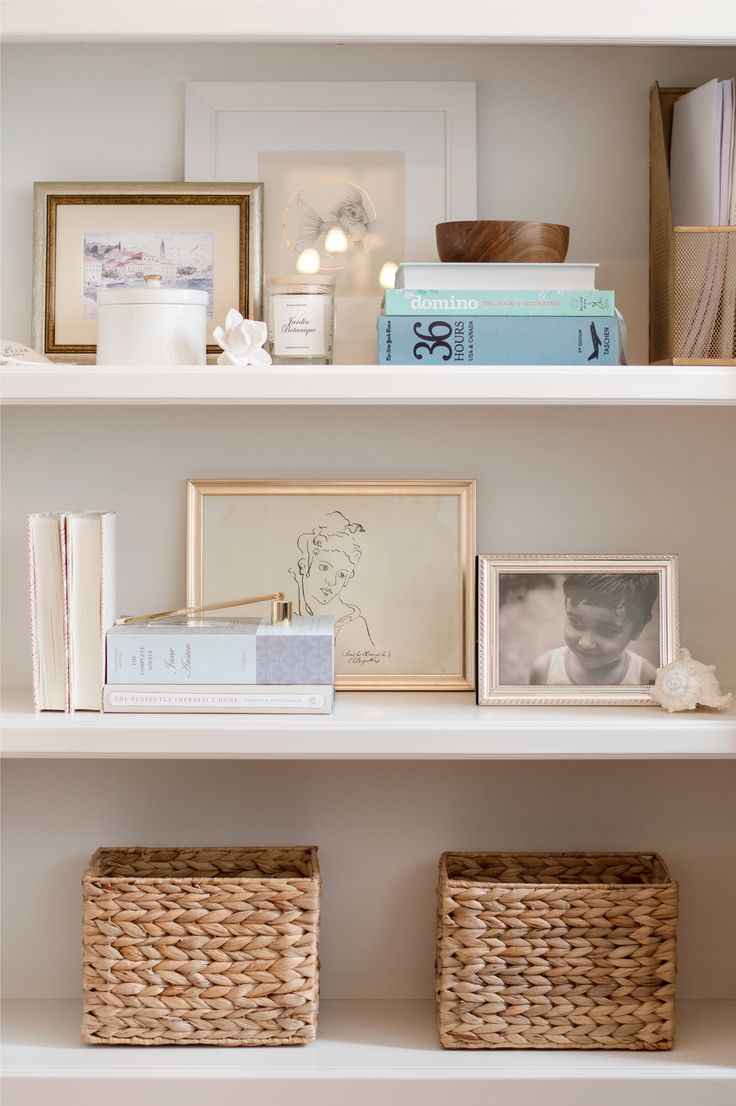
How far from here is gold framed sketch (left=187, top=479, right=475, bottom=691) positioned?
147cm

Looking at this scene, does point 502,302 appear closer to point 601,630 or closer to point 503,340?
point 503,340

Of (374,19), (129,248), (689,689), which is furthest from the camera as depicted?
(129,248)

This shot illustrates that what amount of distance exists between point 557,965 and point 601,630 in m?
0.40

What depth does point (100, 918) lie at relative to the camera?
4.34 ft

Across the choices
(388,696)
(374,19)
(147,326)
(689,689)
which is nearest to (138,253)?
(147,326)

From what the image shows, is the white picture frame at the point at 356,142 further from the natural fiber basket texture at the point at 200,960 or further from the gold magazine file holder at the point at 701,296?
the natural fiber basket texture at the point at 200,960

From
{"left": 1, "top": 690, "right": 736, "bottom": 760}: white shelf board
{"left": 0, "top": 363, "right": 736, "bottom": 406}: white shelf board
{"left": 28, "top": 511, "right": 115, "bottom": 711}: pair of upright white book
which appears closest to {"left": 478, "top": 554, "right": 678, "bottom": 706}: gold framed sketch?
{"left": 1, "top": 690, "right": 736, "bottom": 760}: white shelf board

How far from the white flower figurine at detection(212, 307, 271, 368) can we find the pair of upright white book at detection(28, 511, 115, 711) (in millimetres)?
237

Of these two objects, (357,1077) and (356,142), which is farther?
(356,142)

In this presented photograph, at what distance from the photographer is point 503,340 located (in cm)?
126

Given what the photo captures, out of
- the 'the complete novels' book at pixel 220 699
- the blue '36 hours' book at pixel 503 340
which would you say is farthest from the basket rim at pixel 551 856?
the blue '36 hours' book at pixel 503 340

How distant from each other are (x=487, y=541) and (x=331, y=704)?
33cm

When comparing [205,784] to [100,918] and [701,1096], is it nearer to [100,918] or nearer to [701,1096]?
[100,918]

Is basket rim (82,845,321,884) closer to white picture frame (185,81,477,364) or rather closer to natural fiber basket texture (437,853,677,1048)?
natural fiber basket texture (437,853,677,1048)
